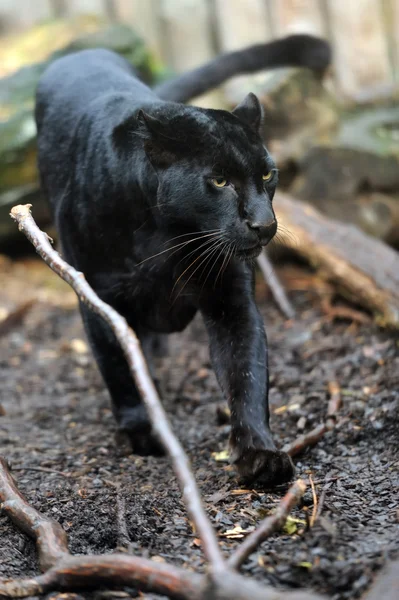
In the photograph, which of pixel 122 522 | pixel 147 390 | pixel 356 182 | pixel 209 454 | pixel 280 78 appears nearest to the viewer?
pixel 147 390

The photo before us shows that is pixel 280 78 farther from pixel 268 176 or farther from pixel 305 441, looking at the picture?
pixel 305 441

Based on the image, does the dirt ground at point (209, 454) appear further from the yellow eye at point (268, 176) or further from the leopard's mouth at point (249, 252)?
the yellow eye at point (268, 176)

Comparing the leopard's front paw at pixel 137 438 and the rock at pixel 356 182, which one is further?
the rock at pixel 356 182

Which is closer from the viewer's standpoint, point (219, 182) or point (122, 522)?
point (122, 522)

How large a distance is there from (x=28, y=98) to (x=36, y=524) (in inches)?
175

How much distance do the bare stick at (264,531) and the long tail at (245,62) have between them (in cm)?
307

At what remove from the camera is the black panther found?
8.53ft

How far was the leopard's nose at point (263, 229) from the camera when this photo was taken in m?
2.54

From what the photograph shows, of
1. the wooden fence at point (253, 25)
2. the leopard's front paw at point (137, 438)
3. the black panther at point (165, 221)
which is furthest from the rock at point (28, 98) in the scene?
the leopard's front paw at point (137, 438)

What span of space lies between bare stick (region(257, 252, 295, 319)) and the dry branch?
198 millimetres

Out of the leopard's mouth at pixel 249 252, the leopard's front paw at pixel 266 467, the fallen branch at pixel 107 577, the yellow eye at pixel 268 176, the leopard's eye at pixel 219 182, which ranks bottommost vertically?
the leopard's front paw at pixel 266 467

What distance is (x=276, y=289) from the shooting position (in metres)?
5.14

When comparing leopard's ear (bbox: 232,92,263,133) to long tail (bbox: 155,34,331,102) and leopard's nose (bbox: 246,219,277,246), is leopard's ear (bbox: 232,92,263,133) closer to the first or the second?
leopard's nose (bbox: 246,219,277,246)

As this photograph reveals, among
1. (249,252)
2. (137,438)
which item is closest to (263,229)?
(249,252)
